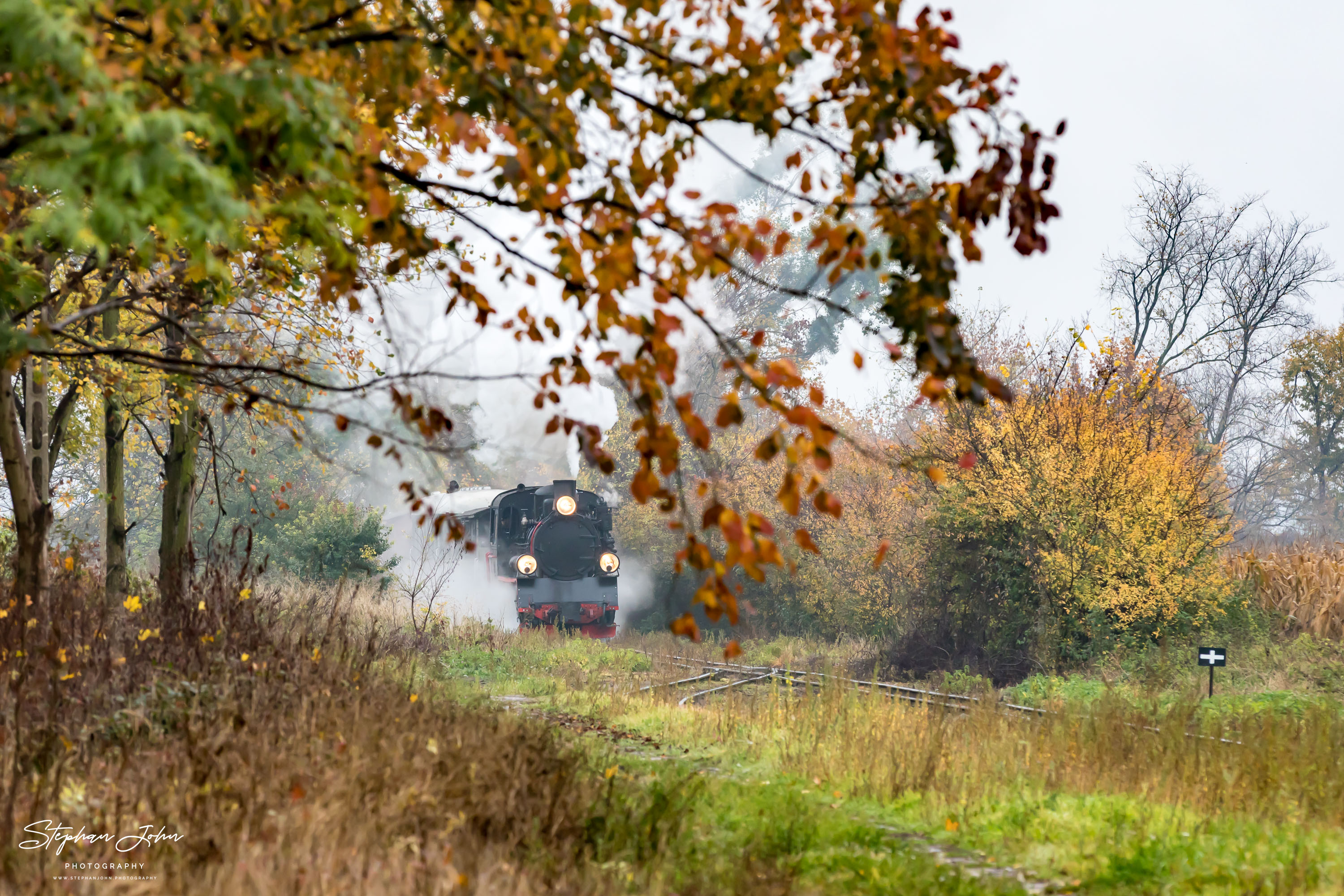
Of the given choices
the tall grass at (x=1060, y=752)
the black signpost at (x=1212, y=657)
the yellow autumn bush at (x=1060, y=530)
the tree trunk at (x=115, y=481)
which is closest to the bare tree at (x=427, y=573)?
the yellow autumn bush at (x=1060, y=530)

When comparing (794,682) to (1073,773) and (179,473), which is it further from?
(179,473)

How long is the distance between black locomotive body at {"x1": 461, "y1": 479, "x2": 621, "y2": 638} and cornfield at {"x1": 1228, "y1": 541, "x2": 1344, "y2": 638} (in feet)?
38.9

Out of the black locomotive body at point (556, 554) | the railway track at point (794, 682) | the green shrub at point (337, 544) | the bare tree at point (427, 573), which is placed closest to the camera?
the railway track at point (794, 682)

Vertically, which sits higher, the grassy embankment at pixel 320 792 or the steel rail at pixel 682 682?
the grassy embankment at pixel 320 792

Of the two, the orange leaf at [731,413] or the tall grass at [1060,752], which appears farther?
the tall grass at [1060,752]

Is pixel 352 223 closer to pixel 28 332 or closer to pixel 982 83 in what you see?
pixel 28 332

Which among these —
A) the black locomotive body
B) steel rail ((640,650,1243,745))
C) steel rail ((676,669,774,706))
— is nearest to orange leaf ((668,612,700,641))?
steel rail ((640,650,1243,745))

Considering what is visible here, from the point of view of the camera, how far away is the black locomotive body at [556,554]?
20156mm

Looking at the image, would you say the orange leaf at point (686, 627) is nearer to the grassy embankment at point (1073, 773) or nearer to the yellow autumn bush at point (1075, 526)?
the grassy embankment at point (1073, 773)

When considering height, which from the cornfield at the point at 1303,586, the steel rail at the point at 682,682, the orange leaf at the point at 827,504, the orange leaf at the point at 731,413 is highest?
the orange leaf at the point at 731,413

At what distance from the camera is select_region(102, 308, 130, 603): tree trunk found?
10.2 metres

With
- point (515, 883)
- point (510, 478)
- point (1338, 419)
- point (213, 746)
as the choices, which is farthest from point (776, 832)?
point (510, 478)

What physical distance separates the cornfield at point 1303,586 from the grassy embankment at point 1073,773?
3580mm

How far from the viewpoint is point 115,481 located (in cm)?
1123
